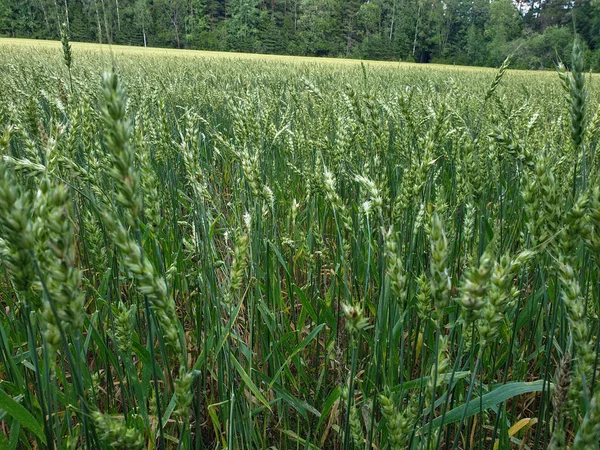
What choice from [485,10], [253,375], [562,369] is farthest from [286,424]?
[485,10]

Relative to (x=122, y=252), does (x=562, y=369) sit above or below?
below

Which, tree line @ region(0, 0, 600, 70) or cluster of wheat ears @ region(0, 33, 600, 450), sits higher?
tree line @ region(0, 0, 600, 70)

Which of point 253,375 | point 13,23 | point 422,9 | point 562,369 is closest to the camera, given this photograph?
point 562,369

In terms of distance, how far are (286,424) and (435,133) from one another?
0.97 metres

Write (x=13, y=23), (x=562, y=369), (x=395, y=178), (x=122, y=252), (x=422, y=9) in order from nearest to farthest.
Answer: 1. (x=122, y=252)
2. (x=562, y=369)
3. (x=395, y=178)
4. (x=13, y=23)
5. (x=422, y=9)

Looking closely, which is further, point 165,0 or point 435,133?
point 165,0

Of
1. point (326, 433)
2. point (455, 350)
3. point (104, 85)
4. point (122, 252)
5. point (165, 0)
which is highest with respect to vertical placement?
point (165, 0)

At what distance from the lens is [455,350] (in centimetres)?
158

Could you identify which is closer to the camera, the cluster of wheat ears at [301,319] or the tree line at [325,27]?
A: the cluster of wheat ears at [301,319]

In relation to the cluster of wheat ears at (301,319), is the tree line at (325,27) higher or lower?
higher

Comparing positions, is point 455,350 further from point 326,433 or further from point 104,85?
point 104,85

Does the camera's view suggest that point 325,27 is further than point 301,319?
Yes

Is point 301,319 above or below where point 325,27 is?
below

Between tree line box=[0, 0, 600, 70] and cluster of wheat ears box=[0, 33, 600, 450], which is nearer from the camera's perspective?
cluster of wheat ears box=[0, 33, 600, 450]
